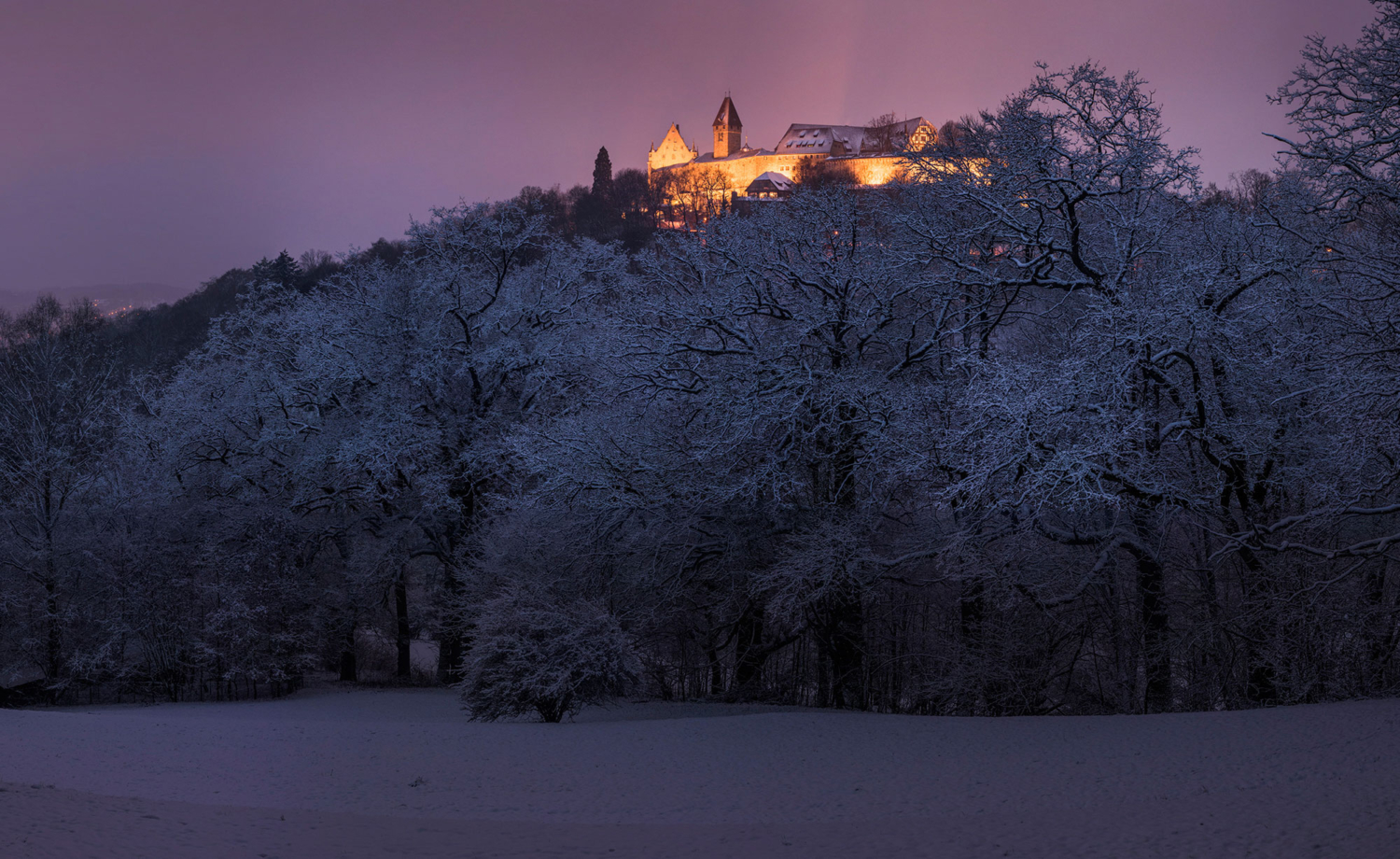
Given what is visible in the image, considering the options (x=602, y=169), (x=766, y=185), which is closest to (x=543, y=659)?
(x=766, y=185)

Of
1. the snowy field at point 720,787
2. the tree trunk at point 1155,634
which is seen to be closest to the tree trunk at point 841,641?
the snowy field at point 720,787

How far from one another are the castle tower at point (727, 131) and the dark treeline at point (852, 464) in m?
133

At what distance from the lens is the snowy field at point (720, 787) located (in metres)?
8.88

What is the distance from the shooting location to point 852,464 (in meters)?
18.1

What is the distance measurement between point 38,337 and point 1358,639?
109 feet

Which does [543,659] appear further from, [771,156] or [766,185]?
[771,156]

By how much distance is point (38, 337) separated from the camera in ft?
101

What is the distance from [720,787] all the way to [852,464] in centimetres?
746

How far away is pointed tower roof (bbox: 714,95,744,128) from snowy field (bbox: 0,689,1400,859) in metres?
149

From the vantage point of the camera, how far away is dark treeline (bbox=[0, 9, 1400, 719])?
47.9 ft

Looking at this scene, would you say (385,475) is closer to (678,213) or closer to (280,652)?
(280,652)

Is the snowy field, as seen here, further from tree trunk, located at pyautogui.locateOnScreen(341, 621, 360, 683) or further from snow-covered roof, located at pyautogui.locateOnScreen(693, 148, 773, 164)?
snow-covered roof, located at pyautogui.locateOnScreen(693, 148, 773, 164)

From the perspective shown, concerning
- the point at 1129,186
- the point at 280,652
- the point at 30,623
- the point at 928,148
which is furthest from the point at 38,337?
the point at 1129,186

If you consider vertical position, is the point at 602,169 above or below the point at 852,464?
above
